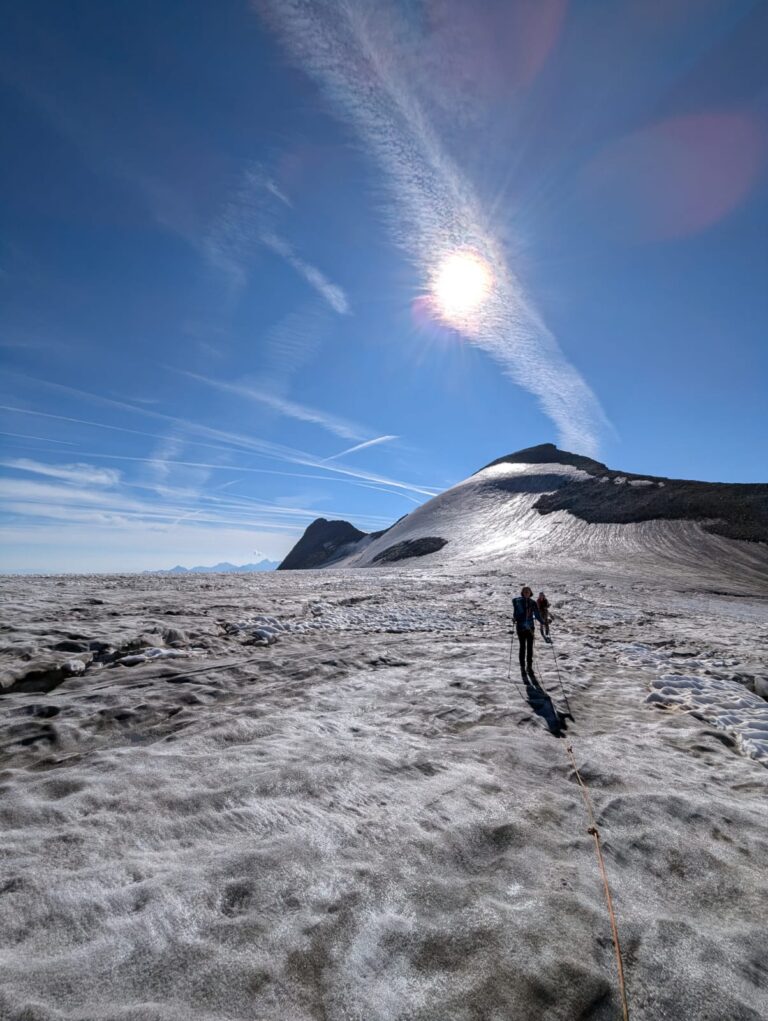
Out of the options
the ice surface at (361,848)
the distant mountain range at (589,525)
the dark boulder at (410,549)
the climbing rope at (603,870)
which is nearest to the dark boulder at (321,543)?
the distant mountain range at (589,525)

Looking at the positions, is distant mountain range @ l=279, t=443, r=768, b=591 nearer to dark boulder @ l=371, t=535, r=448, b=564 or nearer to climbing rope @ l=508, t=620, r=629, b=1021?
dark boulder @ l=371, t=535, r=448, b=564

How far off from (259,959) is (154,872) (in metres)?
1.26

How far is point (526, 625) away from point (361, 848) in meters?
7.95

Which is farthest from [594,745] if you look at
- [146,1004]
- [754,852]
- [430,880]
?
[146,1004]

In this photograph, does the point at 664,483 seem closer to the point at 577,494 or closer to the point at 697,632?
the point at 577,494

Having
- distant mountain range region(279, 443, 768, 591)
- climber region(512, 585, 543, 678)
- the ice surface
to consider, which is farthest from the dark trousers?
distant mountain range region(279, 443, 768, 591)

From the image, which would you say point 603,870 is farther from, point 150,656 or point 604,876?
point 150,656

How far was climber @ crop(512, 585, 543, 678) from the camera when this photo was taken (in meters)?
11.0

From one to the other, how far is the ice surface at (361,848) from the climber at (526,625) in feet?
3.04

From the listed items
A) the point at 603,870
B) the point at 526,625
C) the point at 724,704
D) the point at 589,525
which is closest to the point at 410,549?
the point at 589,525

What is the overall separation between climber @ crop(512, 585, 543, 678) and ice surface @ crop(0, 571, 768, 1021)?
927 mm

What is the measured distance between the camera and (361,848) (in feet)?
14.3

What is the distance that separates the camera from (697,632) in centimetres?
1709

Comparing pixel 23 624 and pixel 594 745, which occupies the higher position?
pixel 23 624
